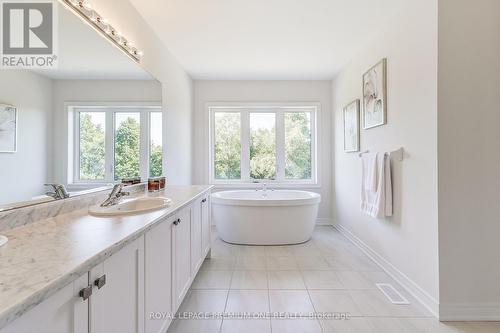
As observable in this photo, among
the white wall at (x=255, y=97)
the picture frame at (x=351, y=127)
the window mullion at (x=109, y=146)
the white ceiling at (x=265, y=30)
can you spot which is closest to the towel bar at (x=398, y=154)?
the picture frame at (x=351, y=127)

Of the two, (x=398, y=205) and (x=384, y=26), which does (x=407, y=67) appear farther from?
(x=398, y=205)

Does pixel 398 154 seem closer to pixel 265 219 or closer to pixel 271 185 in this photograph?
pixel 265 219

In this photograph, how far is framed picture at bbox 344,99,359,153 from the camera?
10.8 feet

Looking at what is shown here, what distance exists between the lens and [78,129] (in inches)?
66.1

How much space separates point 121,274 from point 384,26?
3.07 meters

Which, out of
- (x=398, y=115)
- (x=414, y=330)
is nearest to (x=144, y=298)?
(x=414, y=330)

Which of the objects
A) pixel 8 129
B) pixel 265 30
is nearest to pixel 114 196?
pixel 8 129

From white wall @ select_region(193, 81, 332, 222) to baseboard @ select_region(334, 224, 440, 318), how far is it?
55.3 inches

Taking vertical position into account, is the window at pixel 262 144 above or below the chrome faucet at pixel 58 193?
above

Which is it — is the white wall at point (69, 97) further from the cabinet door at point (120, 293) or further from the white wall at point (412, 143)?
the white wall at point (412, 143)

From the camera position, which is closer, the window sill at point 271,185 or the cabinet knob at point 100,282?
the cabinet knob at point 100,282

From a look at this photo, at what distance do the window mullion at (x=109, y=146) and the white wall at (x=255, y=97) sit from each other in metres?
2.42

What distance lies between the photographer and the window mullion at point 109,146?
1.97 m

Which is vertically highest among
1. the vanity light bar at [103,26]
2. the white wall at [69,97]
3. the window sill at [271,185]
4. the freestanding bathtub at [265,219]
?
the vanity light bar at [103,26]
